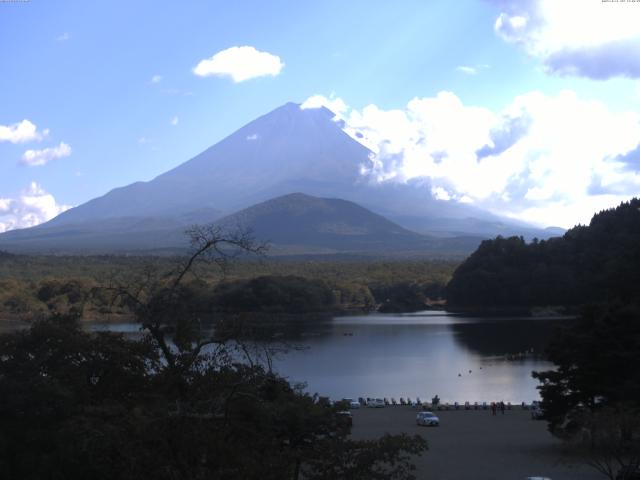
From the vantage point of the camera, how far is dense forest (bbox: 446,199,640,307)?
42.9 meters

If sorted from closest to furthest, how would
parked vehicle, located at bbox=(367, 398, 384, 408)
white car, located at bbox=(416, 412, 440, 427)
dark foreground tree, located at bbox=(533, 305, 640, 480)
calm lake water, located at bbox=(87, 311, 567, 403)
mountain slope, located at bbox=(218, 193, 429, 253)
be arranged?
dark foreground tree, located at bbox=(533, 305, 640, 480) → white car, located at bbox=(416, 412, 440, 427) → parked vehicle, located at bbox=(367, 398, 384, 408) → calm lake water, located at bbox=(87, 311, 567, 403) → mountain slope, located at bbox=(218, 193, 429, 253)

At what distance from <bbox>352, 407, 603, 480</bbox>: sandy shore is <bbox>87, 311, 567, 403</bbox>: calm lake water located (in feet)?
6.96

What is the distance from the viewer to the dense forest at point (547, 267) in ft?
141

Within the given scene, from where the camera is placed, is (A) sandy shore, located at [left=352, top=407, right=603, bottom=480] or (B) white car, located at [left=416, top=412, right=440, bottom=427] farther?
(B) white car, located at [left=416, top=412, right=440, bottom=427]

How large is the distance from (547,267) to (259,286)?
52.8ft

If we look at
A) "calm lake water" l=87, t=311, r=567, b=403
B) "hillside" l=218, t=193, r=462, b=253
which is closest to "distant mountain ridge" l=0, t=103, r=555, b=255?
"hillside" l=218, t=193, r=462, b=253

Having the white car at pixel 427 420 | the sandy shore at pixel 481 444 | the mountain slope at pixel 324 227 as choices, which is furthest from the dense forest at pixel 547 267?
the mountain slope at pixel 324 227

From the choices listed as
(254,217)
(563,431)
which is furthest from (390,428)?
(254,217)

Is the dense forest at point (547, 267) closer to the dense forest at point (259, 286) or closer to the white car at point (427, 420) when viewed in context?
the dense forest at point (259, 286)

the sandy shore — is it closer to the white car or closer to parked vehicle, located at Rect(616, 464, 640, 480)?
the white car

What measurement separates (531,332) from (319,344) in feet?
30.4

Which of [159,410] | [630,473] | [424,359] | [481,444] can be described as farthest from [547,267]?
[159,410]

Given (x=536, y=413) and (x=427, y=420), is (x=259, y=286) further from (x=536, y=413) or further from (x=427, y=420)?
(x=427, y=420)

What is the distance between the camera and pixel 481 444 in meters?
12.9
